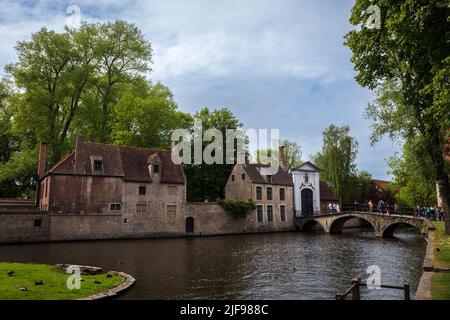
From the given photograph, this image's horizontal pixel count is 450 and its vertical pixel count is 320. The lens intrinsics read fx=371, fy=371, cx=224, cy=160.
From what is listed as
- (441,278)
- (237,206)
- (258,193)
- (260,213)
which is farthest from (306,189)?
(441,278)

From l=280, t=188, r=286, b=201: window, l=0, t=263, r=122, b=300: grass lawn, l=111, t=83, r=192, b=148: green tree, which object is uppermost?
l=111, t=83, r=192, b=148: green tree

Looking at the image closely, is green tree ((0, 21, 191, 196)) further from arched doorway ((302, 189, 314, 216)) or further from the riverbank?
the riverbank

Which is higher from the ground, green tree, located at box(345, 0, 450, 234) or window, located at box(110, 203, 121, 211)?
green tree, located at box(345, 0, 450, 234)

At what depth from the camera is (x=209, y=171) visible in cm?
4981

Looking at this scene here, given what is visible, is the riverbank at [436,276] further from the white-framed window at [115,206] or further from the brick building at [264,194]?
the brick building at [264,194]

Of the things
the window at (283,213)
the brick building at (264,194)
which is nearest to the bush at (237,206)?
the brick building at (264,194)

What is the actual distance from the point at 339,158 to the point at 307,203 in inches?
424

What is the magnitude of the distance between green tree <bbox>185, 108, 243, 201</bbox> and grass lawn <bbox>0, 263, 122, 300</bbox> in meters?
33.2

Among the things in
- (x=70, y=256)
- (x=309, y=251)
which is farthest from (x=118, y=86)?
(x=309, y=251)

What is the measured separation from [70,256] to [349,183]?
48491 millimetres

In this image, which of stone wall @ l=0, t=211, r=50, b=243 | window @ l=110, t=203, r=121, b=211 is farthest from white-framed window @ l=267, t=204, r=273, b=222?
stone wall @ l=0, t=211, r=50, b=243

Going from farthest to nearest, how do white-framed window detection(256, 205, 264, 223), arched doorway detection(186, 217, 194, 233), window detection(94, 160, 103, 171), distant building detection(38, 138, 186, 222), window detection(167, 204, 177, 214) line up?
1. white-framed window detection(256, 205, 264, 223)
2. arched doorway detection(186, 217, 194, 233)
3. window detection(167, 204, 177, 214)
4. window detection(94, 160, 103, 171)
5. distant building detection(38, 138, 186, 222)

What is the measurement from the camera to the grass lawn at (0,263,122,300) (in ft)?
34.4
